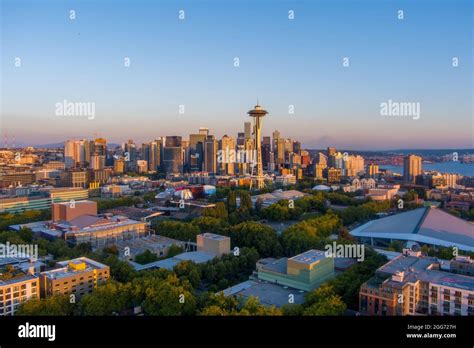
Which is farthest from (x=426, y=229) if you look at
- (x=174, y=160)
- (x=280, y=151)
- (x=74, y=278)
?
(x=174, y=160)

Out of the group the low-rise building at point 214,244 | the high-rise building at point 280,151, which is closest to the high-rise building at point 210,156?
the high-rise building at point 280,151

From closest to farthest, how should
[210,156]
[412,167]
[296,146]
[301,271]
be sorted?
[301,271] < [412,167] < [210,156] < [296,146]

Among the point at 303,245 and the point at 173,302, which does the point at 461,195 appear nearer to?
the point at 303,245

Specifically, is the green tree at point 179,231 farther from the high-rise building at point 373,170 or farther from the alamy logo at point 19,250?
the high-rise building at point 373,170

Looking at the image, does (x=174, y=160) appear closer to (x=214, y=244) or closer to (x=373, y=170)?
(x=373, y=170)

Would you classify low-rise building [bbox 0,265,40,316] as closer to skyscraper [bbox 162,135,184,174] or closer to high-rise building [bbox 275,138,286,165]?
skyscraper [bbox 162,135,184,174]
